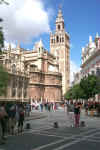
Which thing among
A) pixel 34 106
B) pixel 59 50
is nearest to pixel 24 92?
pixel 34 106

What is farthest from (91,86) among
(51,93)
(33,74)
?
(51,93)

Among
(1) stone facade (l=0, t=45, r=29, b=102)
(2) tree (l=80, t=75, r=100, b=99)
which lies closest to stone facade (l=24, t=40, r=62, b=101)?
(1) stone facade (l=0, t=45, r=29, b=102)

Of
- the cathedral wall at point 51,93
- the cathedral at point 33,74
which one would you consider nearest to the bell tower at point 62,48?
the cathedral at point 33,74

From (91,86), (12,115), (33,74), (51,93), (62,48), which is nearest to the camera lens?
(12,115)

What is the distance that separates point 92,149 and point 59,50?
93420 millimetres

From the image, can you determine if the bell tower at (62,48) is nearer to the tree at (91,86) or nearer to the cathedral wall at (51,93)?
the cathedral wall at (51,93)

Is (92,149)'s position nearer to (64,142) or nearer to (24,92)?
(64,142)

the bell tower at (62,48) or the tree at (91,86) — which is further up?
the bell tower at (62,48)

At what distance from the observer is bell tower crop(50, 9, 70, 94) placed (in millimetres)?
98438

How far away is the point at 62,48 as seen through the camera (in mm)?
99312

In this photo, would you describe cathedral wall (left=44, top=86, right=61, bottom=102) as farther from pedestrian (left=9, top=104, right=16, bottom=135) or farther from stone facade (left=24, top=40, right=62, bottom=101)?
pedestrian (left=9, top=104, right=16, bottom=135)

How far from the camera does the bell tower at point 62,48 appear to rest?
323 feet

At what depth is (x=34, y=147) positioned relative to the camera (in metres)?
8.31

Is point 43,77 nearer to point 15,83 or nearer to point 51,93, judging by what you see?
point 51,93
